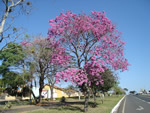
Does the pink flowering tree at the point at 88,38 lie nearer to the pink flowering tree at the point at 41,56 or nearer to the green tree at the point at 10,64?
the pink flowering tree at the point at 41,56

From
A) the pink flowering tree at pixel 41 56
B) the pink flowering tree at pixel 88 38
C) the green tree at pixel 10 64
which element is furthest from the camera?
the green tree at pixel 10 64

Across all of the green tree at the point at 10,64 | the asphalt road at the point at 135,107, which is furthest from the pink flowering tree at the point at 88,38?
the green tree at the point at 10,64

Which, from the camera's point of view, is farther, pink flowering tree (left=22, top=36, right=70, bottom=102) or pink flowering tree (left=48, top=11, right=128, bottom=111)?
pink flowering tree (left=22, top=36, right=70, bottom=102)

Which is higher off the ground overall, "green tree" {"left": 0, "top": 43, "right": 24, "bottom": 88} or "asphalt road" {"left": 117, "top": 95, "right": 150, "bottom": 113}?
"green tree" {"left": 0, "top": 43, "right": 24, "bottom": 88}

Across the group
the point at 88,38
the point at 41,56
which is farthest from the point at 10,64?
the point at 88,38

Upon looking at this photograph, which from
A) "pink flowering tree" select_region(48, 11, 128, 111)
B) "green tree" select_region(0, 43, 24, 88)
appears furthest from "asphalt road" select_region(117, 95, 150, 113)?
"green tree" select_region(0, 43, 24, 88)

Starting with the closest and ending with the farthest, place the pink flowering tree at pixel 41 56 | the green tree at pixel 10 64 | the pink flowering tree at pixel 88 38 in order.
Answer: the pink flowering tree at pixel 88 38 < the pink flowering tree at pixel 41 56 < the green tree at pixel 10 64

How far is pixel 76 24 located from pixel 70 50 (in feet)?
8.76

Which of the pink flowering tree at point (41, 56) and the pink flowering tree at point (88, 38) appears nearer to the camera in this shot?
the pink flowering tree at point (88, 38)

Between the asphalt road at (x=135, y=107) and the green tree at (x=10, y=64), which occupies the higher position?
the green tree at (x=10, y=64)

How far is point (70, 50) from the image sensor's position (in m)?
14.8

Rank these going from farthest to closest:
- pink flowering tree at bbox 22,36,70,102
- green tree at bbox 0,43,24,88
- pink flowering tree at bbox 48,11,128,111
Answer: green tree at bbox 0,43,24,88 → pink flowering tree at bbox 22,36,70,102 → pink flowering tree at bbox 48,11,128,111

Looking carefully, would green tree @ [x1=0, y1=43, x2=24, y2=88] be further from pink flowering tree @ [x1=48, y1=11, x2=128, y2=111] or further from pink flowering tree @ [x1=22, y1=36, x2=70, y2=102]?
pink flowering tree @ [x1=48, y1=11, x2=128, y2=111]

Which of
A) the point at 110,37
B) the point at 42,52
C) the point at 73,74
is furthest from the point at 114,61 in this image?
the point at 42,52
